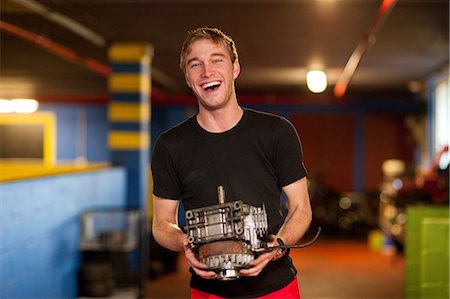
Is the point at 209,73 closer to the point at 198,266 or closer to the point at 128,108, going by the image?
the point at 198,266

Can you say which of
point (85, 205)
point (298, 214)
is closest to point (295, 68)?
point (85, 205)

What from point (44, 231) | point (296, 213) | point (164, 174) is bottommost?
point (44, 231)

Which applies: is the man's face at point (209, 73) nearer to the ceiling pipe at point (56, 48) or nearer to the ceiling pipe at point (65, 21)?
the ceiling pipe at point (65, 21)

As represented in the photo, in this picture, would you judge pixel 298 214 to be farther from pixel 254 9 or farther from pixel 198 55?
pixel 254 9

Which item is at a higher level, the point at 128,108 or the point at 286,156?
the point at 128,108

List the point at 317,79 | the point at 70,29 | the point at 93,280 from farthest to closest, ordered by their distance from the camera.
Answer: the point at 317,79, the point at 70,29, the point at 93,280

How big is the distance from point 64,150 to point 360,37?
30.1ft

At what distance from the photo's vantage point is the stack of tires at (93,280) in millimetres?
6160

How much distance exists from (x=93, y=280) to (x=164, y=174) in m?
4.24

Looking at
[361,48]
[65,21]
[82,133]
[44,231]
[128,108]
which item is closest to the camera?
[44,231]

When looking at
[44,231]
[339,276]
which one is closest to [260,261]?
[44,231]

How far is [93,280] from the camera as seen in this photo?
6.18m

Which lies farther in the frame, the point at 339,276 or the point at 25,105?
the point at 25,105

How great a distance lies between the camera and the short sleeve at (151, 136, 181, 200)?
214 centimetres
